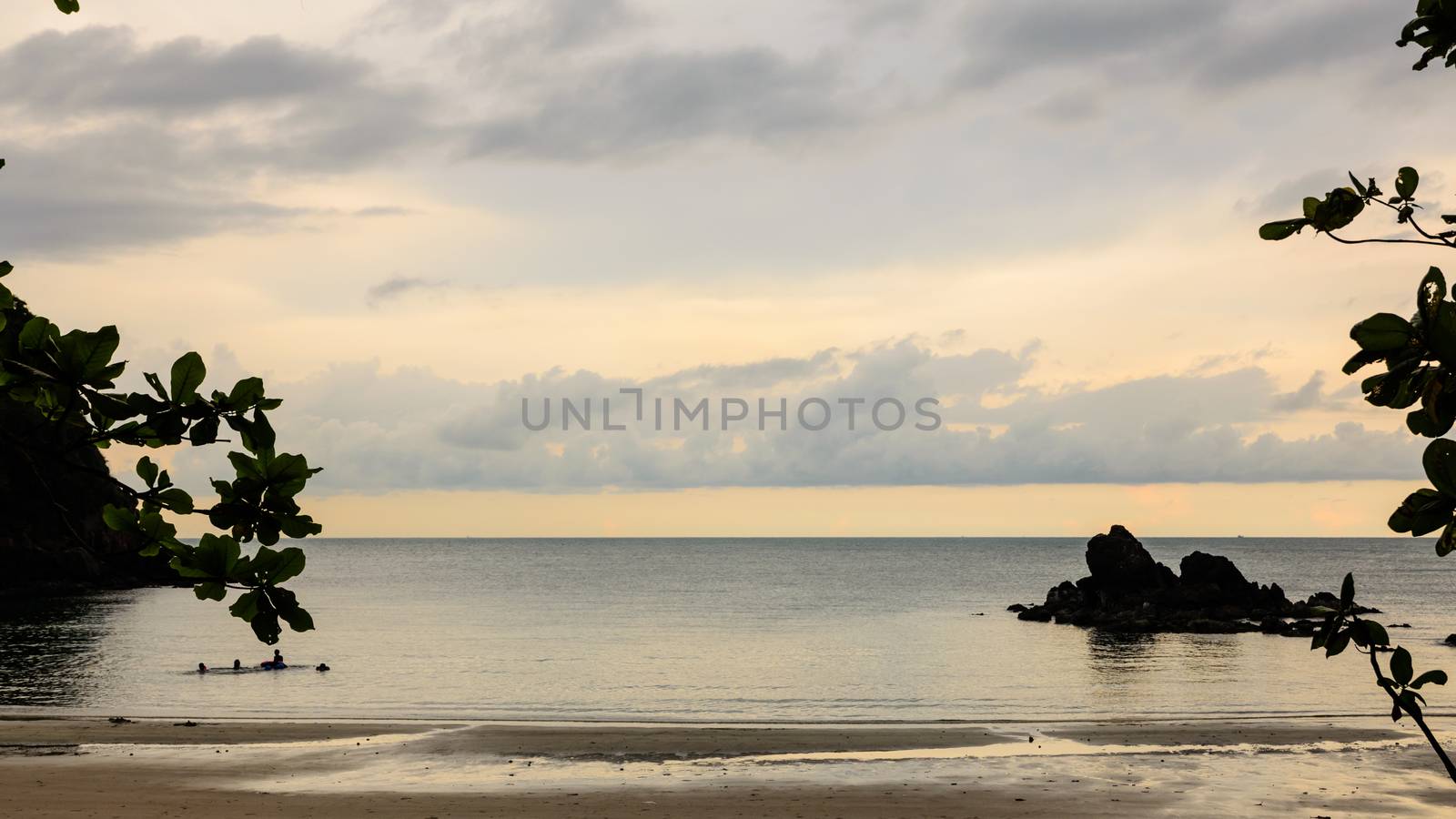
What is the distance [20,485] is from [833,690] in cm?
4258

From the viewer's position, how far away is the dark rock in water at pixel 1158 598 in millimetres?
68944

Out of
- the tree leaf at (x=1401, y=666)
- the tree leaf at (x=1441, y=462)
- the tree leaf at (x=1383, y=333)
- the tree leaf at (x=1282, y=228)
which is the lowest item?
the tree leaf at (x=1401, y=666)

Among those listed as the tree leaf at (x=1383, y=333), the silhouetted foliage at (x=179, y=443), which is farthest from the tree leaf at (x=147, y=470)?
the tree leaf at (x=1383, y=333)

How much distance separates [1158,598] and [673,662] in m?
37.7

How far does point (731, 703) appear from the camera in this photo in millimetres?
40156

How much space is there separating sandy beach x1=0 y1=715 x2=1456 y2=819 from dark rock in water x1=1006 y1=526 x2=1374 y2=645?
35632mm

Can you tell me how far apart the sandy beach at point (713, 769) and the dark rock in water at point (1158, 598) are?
117 ft

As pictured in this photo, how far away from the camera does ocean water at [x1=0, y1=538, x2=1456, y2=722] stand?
39.2 metres

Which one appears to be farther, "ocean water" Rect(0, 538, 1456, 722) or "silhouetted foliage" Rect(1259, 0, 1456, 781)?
"ocean water" Rect(0, 538, 1456, 722)

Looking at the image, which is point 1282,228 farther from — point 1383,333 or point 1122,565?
point 1122,565

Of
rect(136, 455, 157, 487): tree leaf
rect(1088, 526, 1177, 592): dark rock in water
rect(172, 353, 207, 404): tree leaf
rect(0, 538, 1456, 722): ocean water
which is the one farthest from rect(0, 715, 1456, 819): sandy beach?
rect(1088, 526, 1177, 592): dark rock in water

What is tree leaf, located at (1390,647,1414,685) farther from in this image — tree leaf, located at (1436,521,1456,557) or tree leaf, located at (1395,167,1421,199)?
tree leaf, located at (1395,167,1421,199)

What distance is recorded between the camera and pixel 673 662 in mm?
52969

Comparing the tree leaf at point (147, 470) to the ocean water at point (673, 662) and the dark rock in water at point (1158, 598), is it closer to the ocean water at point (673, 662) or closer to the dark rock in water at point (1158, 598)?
the ocean water at point (673, 662)
